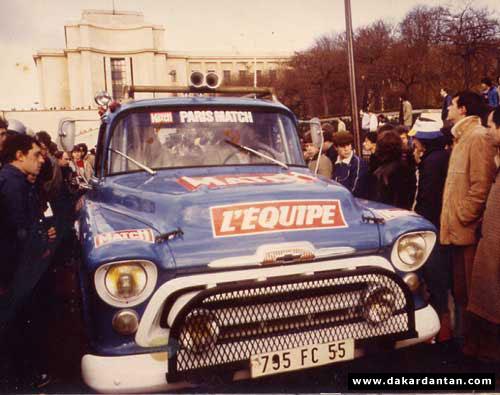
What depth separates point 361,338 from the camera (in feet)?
9.37

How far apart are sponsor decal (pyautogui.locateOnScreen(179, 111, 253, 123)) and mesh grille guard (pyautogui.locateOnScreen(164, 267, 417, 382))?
1833mm

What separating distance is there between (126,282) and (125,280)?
0.01m

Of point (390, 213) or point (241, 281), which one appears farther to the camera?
point (390, 213)

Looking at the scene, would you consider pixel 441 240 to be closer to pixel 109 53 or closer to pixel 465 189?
pixel 465 189

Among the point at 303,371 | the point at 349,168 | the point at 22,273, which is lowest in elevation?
the point at 303,371

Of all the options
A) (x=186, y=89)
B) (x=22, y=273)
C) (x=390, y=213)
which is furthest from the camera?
(x=186, y=89)

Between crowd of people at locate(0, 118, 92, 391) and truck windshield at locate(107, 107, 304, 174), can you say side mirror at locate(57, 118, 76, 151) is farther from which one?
truck windshield at locate(107, 107, 304, 174)

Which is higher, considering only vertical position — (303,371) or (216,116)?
(216,116)

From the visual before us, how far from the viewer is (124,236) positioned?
281 cm

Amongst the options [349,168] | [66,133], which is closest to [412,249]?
[349,168]

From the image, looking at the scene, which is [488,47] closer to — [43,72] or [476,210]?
[476,210]

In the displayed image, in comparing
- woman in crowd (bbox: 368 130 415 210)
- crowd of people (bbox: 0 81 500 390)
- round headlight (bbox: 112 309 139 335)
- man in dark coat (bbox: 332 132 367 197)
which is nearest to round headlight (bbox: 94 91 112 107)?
crowd of people (bbox: 0 81 500 390)

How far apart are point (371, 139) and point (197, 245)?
5.33 m

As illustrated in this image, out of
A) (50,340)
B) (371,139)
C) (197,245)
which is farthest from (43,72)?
(197,245)
